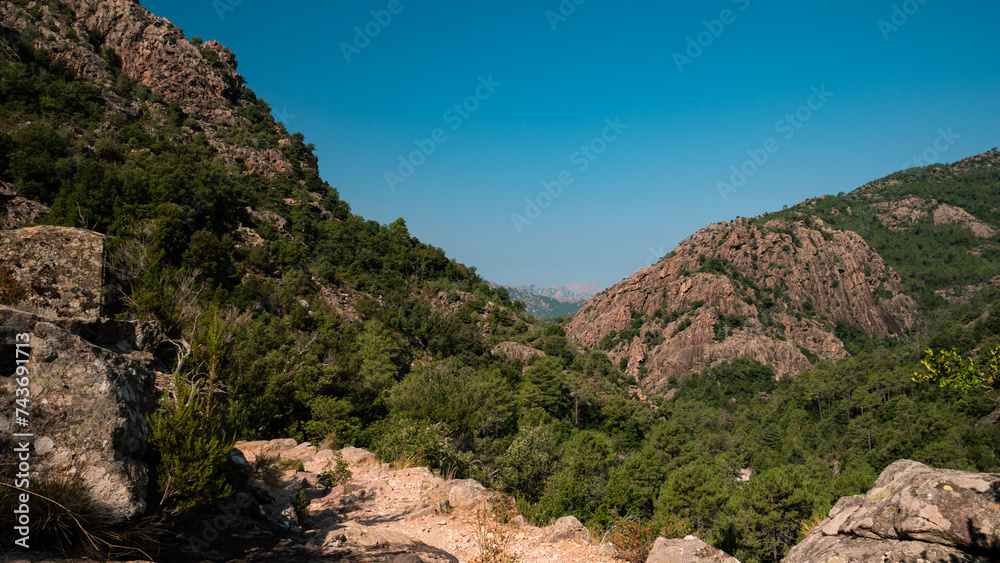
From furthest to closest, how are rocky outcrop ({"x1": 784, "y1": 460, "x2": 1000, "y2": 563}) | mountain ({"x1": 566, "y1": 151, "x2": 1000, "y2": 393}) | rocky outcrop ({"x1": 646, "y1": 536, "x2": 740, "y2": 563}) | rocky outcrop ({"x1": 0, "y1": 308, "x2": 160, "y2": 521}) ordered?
mountain ({"x1": 566, "y1": 151, "x2": 1000, "y2": 393})
rocky outcrop ({"x1": 646, "y1": 536, "x2": 740, "y2": 563})
rocky outcrop ({"x1": 784, "y1": 460, "x2": 1000, "y2": 563})
rocky outcrop ({"x1": 0, "y1": 308, "x2": 160, "y2": 521})

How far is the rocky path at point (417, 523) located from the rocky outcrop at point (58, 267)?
4.57 m

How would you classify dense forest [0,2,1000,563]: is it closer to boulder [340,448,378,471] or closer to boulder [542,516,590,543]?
boulder [340,448,378,471]

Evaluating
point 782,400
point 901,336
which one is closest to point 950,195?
point 901,336

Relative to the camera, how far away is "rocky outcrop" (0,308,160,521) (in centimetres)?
432

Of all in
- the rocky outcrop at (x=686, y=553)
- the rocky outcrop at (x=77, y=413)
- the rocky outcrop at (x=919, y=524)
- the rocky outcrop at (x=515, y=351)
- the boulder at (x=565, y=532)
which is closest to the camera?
the rocky outcrop at (x=77, y=413)

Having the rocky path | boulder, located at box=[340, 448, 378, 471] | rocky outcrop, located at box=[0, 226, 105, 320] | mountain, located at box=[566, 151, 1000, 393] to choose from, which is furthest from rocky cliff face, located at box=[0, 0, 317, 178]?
mountain, located at box=[566, 151, 1000, 393]

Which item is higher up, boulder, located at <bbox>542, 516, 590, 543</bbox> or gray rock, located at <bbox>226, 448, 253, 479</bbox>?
gray rock, located at <bbox>226, 448, 253, 479</bbox>

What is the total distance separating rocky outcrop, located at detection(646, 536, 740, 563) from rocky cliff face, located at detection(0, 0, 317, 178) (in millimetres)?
63534

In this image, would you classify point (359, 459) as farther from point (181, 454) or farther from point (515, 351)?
point (515, 351)

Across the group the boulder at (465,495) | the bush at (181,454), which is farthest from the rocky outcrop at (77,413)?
the boulder at (465,495)

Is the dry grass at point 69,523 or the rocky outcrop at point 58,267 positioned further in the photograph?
the rocky outcrop at point 58,267

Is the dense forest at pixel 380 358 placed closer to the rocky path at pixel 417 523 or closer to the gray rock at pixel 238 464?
the gray rock at pixel 238 464

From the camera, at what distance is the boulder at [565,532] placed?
8.32 metres

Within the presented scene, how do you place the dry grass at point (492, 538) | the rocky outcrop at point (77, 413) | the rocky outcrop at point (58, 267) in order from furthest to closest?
the dry grass at point (492, 538)
the rocky outcrop at point (58, 267)
the rocky outcrop at point (77, 413)
